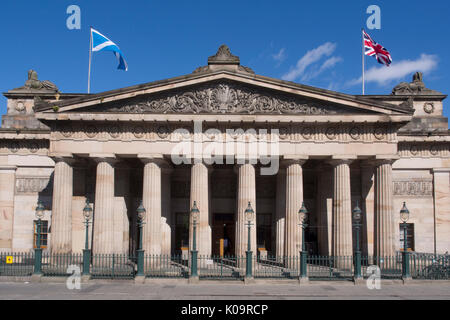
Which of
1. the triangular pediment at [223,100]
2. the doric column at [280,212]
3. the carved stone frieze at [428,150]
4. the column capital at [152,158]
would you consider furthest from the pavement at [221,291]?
the carved stone frieze at [428,150]

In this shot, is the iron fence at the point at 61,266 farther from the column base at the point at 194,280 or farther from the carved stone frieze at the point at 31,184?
the carved stone frieze at the point at 31,184

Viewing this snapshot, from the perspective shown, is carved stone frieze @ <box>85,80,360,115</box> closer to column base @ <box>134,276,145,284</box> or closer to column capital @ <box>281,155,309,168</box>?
column capital @ <box>281,155,309,168</box>

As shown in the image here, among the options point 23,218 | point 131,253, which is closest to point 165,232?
point 131,253

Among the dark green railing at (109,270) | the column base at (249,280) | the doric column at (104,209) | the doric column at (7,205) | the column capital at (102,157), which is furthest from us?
the doric column at (7,205)

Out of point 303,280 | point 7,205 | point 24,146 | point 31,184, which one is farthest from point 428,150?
point 7,205

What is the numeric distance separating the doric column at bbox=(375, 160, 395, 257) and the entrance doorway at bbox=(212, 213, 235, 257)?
11.0 metres

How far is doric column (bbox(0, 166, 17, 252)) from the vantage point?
32.1 m

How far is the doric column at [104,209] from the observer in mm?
27109

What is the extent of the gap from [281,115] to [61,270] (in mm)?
16219

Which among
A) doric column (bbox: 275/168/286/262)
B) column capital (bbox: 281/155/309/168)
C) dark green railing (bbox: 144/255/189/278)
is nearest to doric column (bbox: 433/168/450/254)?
doric column (bbox: 275/168/286/262)

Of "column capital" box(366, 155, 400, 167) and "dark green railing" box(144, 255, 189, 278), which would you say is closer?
"dark green railing" box(144, 255, 189, 278)

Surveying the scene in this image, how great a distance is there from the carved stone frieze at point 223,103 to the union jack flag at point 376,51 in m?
7.00

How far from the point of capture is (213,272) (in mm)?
25031

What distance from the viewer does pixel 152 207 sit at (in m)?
27.4
